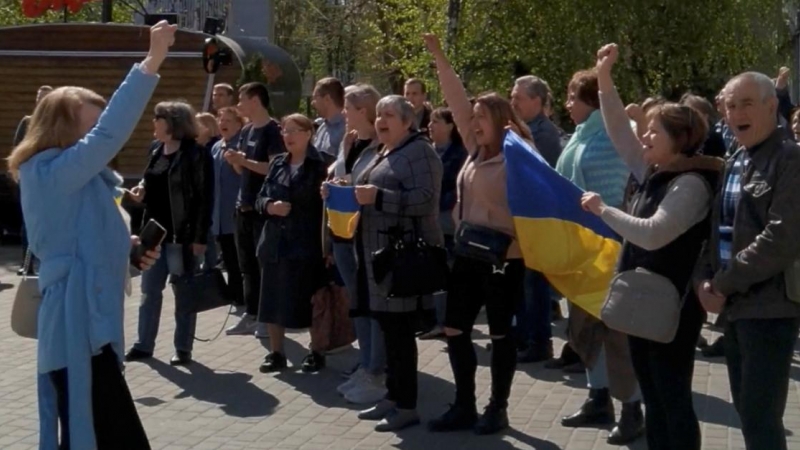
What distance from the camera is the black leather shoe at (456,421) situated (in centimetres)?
730

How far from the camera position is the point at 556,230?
6.90 metres

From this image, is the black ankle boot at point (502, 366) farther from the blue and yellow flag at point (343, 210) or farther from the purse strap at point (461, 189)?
the blue and yellow flag at point (343, 210)

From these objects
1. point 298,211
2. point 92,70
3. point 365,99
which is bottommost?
point 298,211

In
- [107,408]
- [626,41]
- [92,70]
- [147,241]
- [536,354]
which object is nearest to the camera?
[107,408]

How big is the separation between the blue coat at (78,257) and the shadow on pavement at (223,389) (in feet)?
8.59

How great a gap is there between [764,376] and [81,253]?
274cm

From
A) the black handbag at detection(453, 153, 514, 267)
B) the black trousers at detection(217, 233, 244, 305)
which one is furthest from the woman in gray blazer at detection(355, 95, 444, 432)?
the black trousers at detection(217, 233, 244, 305)

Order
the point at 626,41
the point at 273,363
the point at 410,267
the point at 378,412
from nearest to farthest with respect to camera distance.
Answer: the point at 410,267, the point at 378,412, the point at 273,363, the point at 626,41

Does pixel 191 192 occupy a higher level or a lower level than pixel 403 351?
higher

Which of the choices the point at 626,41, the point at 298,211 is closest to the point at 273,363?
the point at 298,211

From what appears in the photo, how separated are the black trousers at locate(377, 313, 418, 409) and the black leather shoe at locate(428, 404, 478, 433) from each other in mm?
201

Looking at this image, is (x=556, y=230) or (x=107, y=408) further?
(x=556, y=230)

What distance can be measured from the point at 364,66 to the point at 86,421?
41.2 m

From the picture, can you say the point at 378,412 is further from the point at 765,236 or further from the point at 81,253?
the point at 765,236
